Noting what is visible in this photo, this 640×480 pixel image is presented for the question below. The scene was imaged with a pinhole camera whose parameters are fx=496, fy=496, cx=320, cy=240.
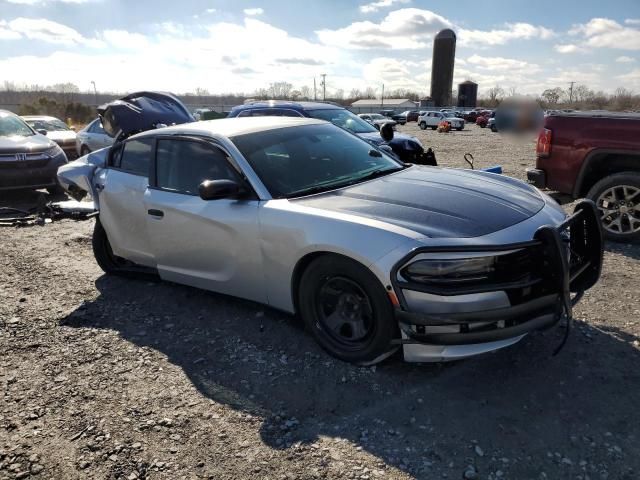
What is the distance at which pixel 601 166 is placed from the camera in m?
5.85

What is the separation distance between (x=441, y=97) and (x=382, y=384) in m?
78.7

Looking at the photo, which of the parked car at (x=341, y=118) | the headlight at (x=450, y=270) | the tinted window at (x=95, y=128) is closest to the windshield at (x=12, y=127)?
the tinted window at (x=95, y=128)

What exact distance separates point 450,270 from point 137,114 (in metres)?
5.19

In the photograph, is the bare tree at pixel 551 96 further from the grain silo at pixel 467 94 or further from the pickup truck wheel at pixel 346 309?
the grain silo at pixel 467 94

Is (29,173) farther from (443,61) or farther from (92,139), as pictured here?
(443,61)

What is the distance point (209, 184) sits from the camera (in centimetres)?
349

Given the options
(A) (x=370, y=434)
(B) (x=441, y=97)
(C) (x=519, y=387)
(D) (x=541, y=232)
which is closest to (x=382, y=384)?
(A) (x=370, y=434)

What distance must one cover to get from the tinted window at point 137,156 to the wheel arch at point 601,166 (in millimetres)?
4839

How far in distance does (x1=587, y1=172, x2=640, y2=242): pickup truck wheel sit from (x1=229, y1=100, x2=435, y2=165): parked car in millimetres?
3315

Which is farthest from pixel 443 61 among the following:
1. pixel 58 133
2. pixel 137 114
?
pixel 137 114

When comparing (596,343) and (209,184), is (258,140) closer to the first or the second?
(209,184)

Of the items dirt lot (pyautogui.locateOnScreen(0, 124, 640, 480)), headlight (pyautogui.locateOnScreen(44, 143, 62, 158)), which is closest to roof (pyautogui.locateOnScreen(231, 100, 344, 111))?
headlight (pyautogui.locateOnScreen(44, 143, 62, 158))

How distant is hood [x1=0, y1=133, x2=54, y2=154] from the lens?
8617 mm

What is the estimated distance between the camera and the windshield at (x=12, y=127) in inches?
368
